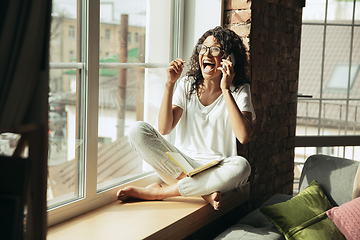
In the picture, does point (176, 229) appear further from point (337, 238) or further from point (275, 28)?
point (275, 28)

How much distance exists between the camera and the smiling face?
195cm

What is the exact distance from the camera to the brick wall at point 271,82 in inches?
88.4

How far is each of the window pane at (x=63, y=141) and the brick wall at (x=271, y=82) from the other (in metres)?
1.13

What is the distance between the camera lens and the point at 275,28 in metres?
2.49

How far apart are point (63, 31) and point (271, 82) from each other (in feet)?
5.16

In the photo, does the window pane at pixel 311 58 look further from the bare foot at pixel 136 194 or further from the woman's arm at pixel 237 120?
the bare foot at pixel 136 194

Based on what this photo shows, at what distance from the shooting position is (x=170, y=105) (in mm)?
1936

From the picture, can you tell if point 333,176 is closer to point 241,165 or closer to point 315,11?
point 241,165

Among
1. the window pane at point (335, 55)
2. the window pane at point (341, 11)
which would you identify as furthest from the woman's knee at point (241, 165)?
the window pane at point (341, 11)

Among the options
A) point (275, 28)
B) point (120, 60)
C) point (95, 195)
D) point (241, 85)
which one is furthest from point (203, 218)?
point (275, 28)

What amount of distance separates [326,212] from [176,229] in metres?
0.78

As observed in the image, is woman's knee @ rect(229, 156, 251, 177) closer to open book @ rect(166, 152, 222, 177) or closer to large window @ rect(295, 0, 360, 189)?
open book @ rect(166, 152, 222, 177)

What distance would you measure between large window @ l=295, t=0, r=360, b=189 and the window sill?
1619mm

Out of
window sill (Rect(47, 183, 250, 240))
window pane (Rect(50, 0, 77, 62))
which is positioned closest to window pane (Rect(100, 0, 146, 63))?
window pane (Rect(50, 0, 77, 62))
